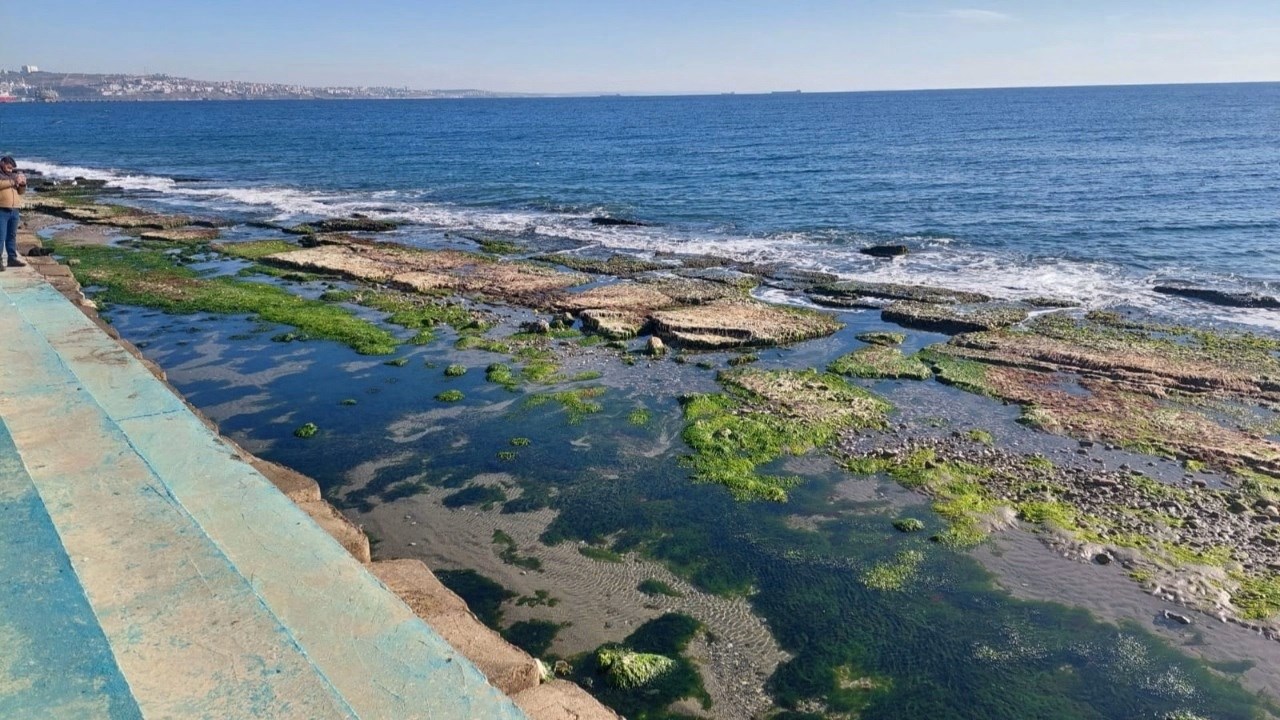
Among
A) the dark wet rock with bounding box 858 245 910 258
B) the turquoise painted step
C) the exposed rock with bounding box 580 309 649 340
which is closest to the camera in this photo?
the turquoise painted step

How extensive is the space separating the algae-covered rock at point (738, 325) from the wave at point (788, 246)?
6.09m

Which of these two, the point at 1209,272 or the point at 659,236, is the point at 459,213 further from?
the point at 1209,272

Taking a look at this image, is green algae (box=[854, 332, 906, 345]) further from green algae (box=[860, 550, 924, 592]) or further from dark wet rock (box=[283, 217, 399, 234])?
dark wet rock (box=[283, 217, 399, 234])

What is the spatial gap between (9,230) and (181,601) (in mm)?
14528

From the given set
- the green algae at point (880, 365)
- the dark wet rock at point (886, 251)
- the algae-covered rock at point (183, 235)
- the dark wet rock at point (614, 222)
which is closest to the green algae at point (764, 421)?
the green algae at point (880, 365)

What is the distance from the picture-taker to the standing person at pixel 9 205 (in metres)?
15.1

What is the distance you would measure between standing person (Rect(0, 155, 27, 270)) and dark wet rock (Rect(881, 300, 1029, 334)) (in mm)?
19042

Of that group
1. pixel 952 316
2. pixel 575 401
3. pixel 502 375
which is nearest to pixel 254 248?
pixel 502 375

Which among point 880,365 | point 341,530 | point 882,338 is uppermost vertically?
point 341,530

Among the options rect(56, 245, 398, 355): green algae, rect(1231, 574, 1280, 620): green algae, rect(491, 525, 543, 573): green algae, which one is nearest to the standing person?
rect(56, 245, 398, 355): green algae

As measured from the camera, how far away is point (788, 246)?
30391 millimetres

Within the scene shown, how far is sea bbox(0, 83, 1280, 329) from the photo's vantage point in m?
26.9

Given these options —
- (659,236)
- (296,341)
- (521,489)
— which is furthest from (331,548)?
(659,236)

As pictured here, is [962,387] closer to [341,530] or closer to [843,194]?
[341,530]
